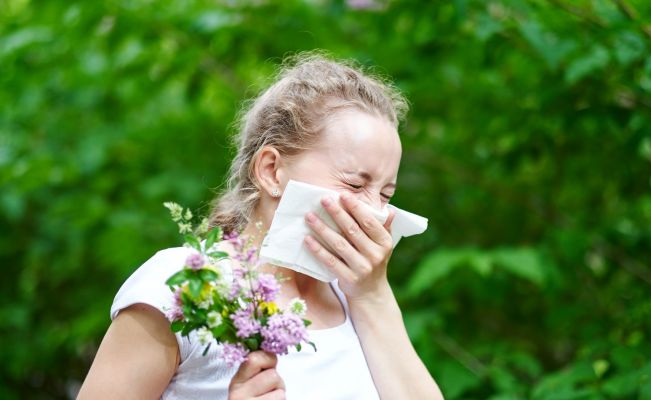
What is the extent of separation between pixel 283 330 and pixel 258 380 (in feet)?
0.48

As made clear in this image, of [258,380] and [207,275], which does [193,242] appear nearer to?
[207,275]

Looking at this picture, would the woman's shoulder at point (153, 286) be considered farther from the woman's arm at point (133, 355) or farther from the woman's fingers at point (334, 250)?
the woman's fingers at point (334, 250)

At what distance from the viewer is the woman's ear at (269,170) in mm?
1893

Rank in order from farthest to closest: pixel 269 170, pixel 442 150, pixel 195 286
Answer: pixel 442 150, pixel 269 170, pixel 195 286

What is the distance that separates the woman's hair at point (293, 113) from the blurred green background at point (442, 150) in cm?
82

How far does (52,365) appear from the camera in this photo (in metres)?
5.18

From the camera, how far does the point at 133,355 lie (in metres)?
1.65

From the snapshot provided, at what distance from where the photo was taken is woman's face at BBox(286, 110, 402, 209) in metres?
1.83

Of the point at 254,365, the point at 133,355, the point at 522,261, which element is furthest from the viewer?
the point at 522,261

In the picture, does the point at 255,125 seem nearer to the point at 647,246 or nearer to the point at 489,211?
the point at 647,246

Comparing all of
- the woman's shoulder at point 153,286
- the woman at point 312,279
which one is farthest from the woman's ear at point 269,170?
the woman's shoulder at point 153,286

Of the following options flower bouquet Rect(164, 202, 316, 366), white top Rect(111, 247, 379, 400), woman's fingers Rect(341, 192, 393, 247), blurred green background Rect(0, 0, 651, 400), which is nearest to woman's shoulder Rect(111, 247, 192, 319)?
white top Rect(111, 247, 379, 400)

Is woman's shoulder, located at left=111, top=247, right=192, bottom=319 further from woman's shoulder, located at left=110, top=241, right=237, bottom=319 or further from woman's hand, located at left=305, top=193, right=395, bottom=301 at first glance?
woman's hand, located at left=305, top=193, right=395, bottom=301

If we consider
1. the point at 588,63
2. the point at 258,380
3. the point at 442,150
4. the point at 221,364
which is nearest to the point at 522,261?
the point at 588,63
